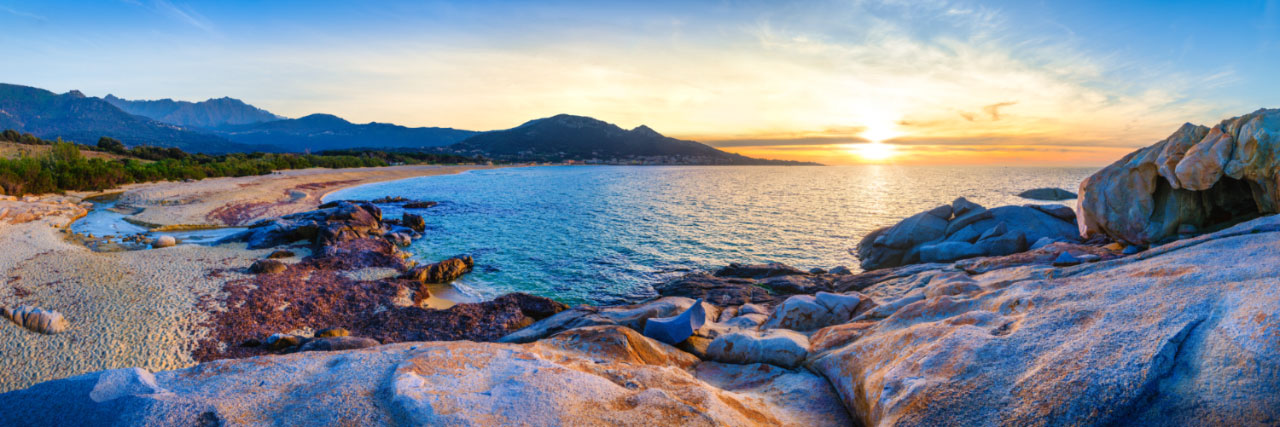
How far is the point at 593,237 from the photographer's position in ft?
98.3

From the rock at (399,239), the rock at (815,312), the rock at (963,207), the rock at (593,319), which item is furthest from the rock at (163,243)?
the rock at (963,207)

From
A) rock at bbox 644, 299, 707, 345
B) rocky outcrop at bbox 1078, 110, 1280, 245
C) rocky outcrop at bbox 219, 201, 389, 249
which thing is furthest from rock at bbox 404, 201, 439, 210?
rocky outcrop at bbox 1078, 110, 1280, 245

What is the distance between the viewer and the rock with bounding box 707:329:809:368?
798cm

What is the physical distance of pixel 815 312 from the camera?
10.8 m

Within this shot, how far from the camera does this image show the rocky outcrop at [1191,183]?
1161cm

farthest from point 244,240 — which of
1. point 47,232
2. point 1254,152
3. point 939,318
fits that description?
point 1254,152

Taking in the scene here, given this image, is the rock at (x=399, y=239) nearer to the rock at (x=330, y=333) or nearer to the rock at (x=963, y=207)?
the rock at (x=330, y=333)

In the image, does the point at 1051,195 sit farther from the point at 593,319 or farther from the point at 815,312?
the point at 593,319

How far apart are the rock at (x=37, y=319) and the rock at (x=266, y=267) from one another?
598 centimetres

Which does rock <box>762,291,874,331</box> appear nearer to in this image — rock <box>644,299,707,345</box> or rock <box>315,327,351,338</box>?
rock <box>644,299,707,345</box>

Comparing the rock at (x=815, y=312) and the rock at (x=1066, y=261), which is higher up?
the rock at (x=1066, y=261)

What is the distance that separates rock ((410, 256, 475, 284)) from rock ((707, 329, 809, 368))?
1272 cm

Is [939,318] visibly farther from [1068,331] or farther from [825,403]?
[825,403]

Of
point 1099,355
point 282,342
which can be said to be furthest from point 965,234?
point 282,342
